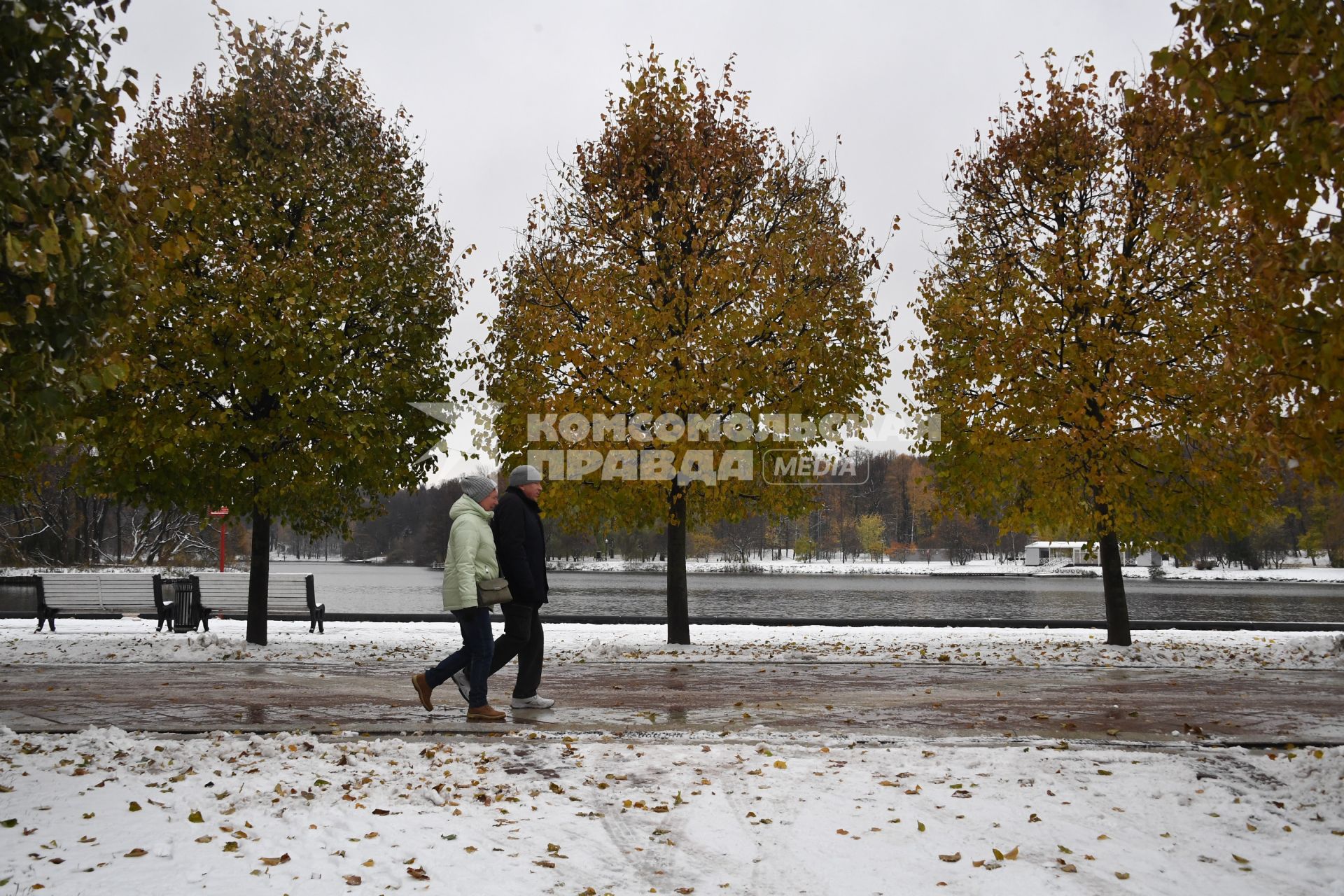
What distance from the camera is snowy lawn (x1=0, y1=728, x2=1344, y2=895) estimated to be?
467 cm

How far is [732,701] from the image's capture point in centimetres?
991

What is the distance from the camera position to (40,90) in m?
4.95

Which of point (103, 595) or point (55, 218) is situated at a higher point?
point (55, 218)

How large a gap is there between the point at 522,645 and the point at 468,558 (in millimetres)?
907

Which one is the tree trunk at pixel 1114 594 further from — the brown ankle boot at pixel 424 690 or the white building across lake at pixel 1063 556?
the white building across lake at pixel 1063 556

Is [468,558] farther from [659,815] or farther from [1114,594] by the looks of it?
[1114,594]

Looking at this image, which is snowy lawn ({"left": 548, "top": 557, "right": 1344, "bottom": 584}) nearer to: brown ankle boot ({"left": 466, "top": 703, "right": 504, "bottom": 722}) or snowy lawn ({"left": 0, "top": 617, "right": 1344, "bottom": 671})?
snowy lawn ({"left": 0, "top": 617, "right": 1344, "bottom": 671})

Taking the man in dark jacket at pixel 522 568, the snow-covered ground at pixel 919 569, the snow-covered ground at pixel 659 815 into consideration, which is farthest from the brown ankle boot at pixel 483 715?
the snow-covered ground at pixel 919 569

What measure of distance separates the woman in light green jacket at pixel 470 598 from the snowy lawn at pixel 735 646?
187 inches

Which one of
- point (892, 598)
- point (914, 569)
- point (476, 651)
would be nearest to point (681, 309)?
point (476, 651)

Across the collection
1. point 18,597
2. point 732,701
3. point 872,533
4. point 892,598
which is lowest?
point 892,598

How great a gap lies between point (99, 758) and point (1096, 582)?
73923 millimetres

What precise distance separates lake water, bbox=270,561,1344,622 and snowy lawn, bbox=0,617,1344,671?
5.21m

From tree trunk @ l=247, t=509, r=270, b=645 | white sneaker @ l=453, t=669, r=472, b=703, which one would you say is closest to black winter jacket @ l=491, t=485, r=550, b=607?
white sneaker @ l=453, t=669, r=472, b=703
